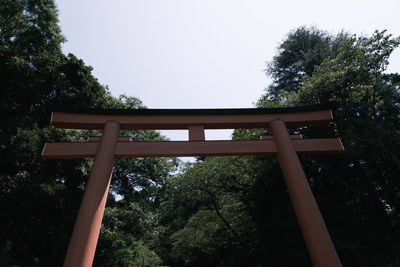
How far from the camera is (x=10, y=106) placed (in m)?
9.97

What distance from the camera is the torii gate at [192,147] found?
3051mm

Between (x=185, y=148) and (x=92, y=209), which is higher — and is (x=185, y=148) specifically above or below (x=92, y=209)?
above

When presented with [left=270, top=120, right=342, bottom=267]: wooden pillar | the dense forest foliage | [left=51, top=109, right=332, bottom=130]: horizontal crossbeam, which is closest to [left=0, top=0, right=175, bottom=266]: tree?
the dense forest foliage

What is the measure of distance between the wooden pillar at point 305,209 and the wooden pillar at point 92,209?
324 centimetres

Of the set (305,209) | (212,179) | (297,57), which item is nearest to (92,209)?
(305,209)

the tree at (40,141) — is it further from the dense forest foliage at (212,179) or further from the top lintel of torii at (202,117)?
the top lintel of torii at (202,117)

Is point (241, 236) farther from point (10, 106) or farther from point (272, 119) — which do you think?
point (10, 106)

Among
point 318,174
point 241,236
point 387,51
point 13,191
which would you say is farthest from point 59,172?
point 387,51

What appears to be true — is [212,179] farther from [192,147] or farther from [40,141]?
[40,141]

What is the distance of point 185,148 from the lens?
4074mm

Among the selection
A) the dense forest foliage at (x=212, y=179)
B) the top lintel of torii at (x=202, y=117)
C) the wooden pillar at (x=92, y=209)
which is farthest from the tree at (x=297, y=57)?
the wooden pillar at (x=92, y=209)

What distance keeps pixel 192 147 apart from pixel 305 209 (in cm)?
224

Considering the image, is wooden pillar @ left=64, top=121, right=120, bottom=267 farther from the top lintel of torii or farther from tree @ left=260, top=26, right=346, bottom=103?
tree @ left=260, top=26, right=346, bottom=103

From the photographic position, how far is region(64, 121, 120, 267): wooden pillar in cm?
281
